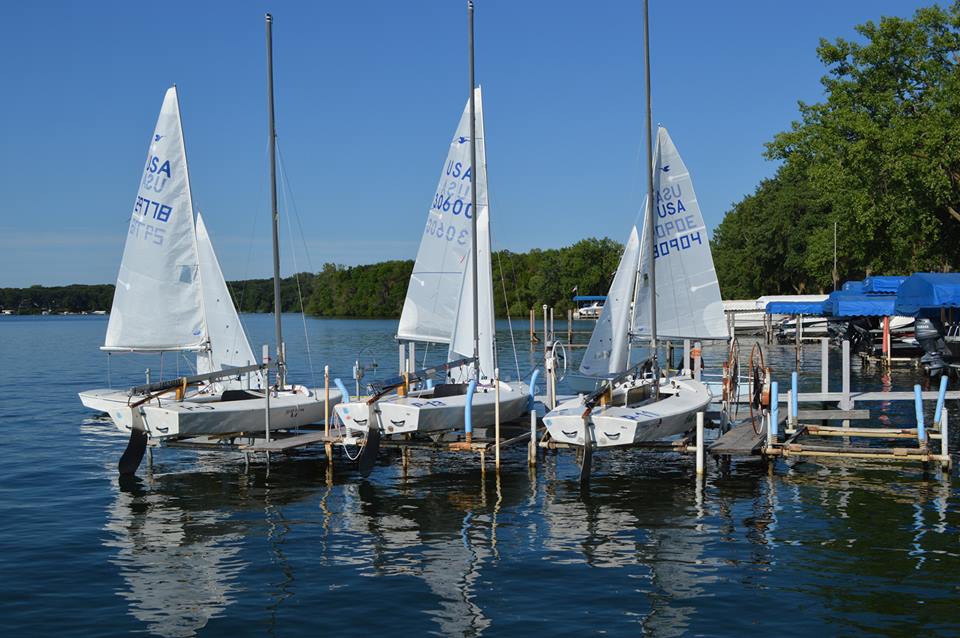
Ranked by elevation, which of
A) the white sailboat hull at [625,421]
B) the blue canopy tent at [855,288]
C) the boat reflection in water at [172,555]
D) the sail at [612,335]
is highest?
the blue canopy tent at [855,288]

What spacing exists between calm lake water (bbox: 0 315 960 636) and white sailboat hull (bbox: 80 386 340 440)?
1288 mm

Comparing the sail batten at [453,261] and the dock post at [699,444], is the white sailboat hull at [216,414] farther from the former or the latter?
the dock post at [699,444]

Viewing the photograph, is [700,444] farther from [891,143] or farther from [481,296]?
[891,143]

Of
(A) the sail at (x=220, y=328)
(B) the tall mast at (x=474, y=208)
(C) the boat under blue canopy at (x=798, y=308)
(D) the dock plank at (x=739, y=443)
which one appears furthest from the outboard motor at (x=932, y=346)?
(A) the sail at (x=220, y=328)

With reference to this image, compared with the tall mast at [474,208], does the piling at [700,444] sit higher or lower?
lower

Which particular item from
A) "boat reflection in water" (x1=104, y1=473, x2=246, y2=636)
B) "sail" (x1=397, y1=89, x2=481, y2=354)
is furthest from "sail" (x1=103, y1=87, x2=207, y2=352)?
"boat reflection in water" (x1=104, y1=473, x2=246, y2=636)

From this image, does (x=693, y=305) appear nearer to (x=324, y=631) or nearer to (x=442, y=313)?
(x=442, y=313)

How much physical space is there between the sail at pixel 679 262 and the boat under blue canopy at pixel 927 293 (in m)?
16.4

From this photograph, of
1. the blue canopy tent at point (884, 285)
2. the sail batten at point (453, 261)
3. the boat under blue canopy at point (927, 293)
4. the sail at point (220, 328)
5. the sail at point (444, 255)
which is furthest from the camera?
the blue canopy tent at point (884, 285)

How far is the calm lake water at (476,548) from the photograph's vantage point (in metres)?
13.2

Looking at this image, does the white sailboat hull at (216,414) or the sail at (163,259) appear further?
the sail at (163,259)

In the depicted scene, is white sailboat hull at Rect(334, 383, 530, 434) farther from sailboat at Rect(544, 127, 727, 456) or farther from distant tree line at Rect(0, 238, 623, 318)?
distant tree line at Rect(0, 238, 623, 318)

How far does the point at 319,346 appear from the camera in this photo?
8775cm

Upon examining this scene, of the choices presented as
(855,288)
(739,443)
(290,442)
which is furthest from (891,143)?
(290,442)
